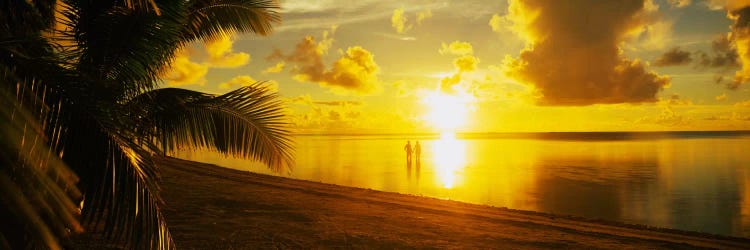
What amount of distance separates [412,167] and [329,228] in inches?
999

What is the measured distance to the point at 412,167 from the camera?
34.1 m

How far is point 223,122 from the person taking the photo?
16.1 ft

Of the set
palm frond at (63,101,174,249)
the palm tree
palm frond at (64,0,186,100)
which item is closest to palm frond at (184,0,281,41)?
the palm tree

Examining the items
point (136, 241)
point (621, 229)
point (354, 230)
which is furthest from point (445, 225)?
point (136, 241)

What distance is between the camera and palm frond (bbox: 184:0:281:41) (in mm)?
5965

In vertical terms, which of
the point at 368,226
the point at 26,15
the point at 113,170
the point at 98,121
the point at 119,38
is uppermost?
the point at 26,15

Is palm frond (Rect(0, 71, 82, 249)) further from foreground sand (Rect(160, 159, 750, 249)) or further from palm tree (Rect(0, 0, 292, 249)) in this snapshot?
foreground sand (Rect(160, 159, 750, 249))

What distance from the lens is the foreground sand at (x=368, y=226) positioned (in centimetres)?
805

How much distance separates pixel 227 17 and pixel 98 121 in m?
3.62

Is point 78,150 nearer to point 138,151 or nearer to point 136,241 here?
point 138,151

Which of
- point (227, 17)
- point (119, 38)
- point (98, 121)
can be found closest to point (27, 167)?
point (98, 121)

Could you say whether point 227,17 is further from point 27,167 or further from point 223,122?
point 27,167

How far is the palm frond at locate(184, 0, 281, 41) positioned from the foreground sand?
134 inches

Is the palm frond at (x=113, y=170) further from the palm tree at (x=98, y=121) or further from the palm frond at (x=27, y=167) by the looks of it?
the palm frond at (x=27, y=167)
